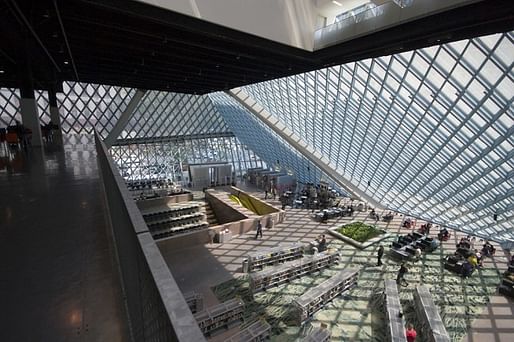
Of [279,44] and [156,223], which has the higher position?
[279,44]

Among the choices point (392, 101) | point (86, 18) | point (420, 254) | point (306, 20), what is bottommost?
point (420, 254)

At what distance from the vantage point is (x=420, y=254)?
14.9 meters

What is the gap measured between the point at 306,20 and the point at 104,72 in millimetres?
14135

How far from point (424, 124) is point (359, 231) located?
770cm

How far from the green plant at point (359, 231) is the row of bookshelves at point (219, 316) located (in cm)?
1001

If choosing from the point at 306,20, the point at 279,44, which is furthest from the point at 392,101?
the point at 279,44

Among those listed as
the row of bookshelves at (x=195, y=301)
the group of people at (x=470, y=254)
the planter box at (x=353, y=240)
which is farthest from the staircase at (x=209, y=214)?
the group of people at (x=470, y=254)

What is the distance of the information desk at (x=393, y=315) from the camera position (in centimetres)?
870

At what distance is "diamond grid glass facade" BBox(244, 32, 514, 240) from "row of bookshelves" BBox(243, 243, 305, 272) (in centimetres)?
1046

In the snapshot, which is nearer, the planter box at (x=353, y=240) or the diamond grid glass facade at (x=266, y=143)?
the planter box at (x=353, y=240)

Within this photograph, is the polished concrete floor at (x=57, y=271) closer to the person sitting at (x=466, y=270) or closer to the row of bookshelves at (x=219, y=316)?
the row of bookshelves at (x=219, y=316)

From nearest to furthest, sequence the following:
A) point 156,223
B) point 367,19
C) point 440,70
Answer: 1. point 367,19
2. point 440,70
3. point 156,223

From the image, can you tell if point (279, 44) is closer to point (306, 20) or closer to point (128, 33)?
point (306, 20)

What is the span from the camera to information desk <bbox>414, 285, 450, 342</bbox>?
8.55m
